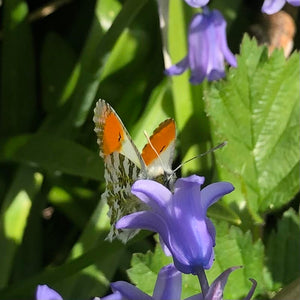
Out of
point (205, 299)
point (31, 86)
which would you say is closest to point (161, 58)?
point (31, 86)

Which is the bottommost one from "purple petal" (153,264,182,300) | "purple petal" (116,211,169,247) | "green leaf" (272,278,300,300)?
"purple petal" (153,264,182,300)

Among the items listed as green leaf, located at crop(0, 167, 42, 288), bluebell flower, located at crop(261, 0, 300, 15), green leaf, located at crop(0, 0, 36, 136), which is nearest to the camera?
bluebell flower, located at crop(261, 0, 300, 15)

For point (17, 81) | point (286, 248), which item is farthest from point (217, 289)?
point (17, 81)

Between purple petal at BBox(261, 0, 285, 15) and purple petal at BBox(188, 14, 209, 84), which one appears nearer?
purple petal at BBox(261, 0, 285, 15)

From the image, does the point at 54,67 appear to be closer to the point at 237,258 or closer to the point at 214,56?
the point at 214,56

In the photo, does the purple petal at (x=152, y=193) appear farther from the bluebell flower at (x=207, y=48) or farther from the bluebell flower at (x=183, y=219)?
the bluebell flower at (x=207, y=48)

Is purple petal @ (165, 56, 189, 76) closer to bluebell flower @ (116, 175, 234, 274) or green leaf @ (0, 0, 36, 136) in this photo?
green leaf @ (0, 0, 36, 136)

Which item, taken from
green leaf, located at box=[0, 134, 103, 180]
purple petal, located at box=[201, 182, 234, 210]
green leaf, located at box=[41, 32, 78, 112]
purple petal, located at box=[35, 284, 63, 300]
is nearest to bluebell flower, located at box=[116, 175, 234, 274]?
purple petal, located at box=[201, 182, 234, 210]
